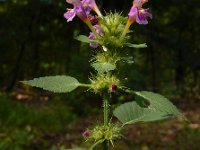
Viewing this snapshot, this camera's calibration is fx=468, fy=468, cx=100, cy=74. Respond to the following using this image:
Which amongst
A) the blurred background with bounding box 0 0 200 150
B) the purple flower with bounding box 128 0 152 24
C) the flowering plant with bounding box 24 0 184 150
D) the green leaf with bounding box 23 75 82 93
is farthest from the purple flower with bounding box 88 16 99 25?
the blurred background with bounding box 0 0 200 150

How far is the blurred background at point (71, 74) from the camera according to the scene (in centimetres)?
885

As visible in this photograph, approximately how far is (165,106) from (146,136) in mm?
8415

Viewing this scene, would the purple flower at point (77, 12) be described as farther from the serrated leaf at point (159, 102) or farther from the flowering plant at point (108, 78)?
the serrated leaf at point (159, 102)

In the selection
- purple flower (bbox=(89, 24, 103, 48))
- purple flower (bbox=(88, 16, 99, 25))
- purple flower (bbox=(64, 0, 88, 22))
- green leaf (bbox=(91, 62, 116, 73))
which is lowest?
green leaf (bbox=(91, 62, 116, 73))

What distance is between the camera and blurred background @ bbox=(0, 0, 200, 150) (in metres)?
8.85

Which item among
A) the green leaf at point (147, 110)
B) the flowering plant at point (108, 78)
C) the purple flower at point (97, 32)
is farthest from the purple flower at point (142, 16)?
the green leaf at point (147, 110)

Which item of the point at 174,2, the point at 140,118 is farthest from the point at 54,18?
the point at 140,118

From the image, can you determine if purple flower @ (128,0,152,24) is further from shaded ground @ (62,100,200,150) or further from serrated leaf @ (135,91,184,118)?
shaded ground @ (62,100,200,150)

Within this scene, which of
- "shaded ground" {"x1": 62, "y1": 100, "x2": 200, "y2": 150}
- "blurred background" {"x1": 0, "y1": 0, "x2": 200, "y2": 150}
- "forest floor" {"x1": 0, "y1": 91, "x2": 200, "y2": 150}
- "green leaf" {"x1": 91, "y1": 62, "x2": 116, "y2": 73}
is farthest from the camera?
"blurred background" {"x1": 0, "y1": 0, "x2": 200, "y2": 150}

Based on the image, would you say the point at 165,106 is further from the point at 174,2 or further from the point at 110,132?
the point at 174,2

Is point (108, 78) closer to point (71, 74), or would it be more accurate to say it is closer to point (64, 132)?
point (64, 132)

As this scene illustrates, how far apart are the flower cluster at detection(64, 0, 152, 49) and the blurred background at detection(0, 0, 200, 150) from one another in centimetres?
136

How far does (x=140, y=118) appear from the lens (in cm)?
162

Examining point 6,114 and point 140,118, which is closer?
point 140,118
